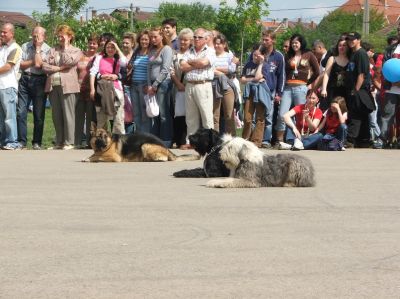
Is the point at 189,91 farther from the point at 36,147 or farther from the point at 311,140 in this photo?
the point at 36,147

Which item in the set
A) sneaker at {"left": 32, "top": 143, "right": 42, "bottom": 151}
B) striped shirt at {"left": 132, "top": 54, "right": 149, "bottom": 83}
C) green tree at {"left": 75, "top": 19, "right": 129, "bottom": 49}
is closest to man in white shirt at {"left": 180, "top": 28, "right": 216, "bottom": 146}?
striped shirt at {"left": 132, "top": 54, "right": 149, "bottom": 83}

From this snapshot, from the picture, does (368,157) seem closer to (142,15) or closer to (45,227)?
(45,227)

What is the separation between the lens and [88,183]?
41.2ft

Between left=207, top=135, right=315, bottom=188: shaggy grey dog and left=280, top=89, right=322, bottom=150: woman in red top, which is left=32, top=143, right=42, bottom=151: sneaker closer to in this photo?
left=280, top=89, right=322, bottom=150: woman in red top

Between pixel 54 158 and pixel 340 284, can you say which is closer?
pixel 340 284

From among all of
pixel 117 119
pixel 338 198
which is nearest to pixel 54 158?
pixel 117 119

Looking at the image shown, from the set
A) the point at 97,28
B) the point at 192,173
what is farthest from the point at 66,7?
the point at 192,173

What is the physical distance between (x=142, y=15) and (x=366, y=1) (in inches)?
5247

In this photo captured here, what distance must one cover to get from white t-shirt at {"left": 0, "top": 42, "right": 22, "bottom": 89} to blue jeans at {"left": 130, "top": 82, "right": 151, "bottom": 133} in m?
2.12

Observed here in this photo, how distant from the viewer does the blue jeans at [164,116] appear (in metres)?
17.6

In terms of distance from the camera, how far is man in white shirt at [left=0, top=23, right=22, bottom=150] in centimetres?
1734

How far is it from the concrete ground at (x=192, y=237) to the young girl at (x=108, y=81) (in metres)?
3.84

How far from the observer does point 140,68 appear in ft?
57.6

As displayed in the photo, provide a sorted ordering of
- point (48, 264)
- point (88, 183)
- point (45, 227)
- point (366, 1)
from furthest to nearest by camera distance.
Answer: point (366, 1) < point (88, 183) < point (45, 227) < point (48, 264)
